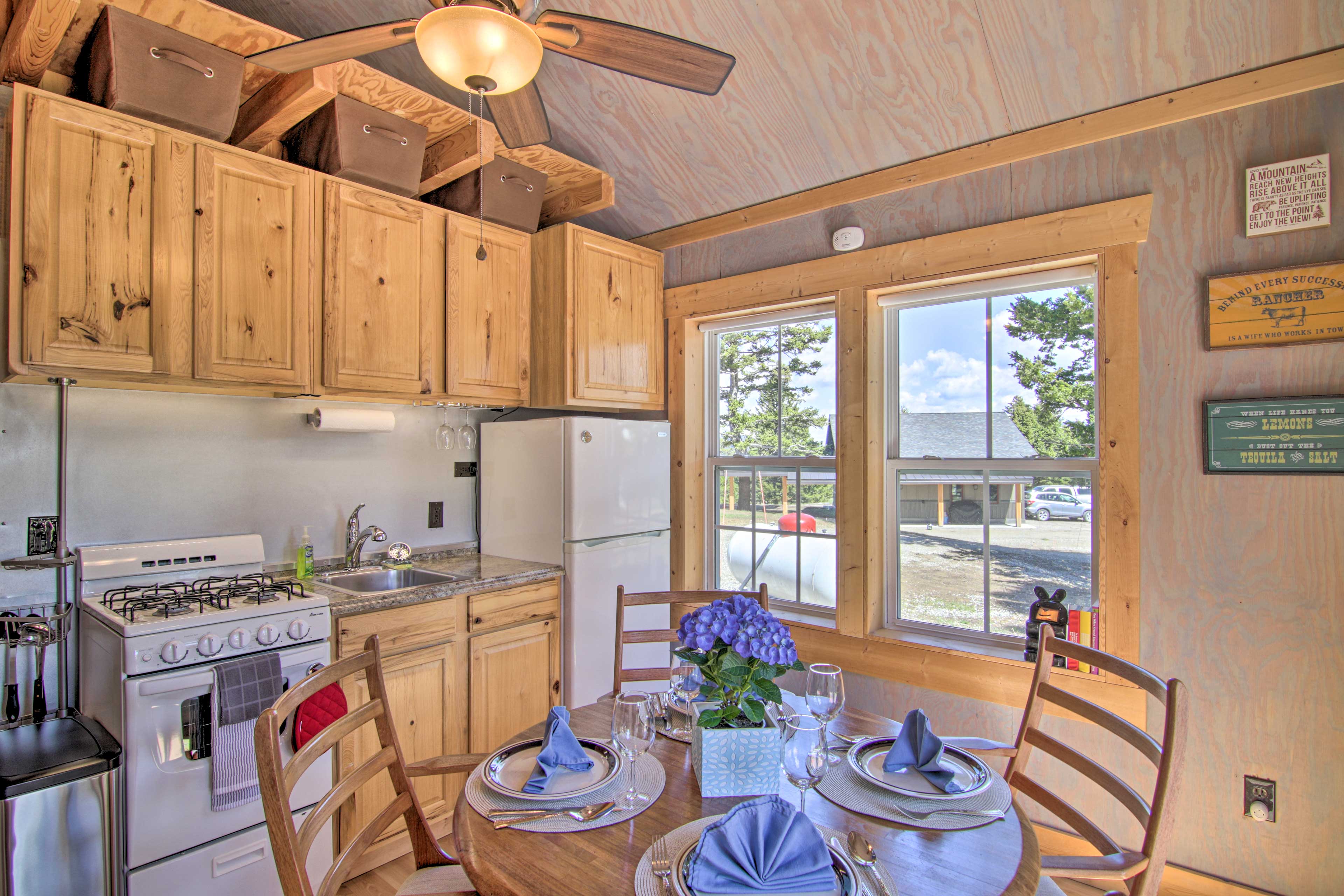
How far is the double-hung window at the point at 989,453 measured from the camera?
2.51 metres

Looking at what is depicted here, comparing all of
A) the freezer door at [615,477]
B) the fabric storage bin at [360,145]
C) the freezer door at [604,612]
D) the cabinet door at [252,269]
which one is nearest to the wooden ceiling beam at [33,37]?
the cabinet door at [252,269]

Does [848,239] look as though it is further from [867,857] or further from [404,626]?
[867,857]

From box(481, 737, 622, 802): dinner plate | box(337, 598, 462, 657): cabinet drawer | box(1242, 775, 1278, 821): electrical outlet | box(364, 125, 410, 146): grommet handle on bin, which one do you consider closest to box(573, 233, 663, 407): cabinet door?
box(364, 125, 410, 146): grommet handle on bin

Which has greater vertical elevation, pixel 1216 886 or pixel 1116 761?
pixel 1116 761

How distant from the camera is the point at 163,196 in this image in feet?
6.85

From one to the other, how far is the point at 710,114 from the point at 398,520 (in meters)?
2.15

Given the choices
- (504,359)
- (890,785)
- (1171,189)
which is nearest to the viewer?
(890,785)

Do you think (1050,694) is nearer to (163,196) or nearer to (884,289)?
(884,289)

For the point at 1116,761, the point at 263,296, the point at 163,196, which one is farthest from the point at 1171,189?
the point at 163,196

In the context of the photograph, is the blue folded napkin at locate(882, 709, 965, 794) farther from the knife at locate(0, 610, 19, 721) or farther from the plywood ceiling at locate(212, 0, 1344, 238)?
the knife at locate(0, 610, 19, 721)

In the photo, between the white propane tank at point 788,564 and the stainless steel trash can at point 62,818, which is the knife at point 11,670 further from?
the white propane tank at point 788,564

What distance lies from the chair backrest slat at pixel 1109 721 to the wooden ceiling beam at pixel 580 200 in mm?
2484

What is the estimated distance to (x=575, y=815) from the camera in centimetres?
118

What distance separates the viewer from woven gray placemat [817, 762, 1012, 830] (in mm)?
1173
